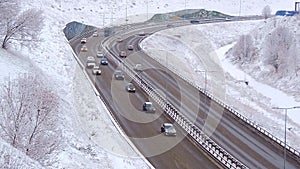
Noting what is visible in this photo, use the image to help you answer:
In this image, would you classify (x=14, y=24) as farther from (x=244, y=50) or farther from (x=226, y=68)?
(x=244, y=50)

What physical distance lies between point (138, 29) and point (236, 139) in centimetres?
7249

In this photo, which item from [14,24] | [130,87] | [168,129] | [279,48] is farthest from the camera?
[279,48]

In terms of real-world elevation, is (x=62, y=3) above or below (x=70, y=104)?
above

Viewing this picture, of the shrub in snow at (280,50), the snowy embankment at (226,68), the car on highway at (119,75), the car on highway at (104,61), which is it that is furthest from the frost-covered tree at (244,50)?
the car on highway at (119,75)

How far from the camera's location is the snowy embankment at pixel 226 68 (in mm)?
57184

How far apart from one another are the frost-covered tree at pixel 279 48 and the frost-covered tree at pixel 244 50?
3.36m

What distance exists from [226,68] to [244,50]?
770 centimetres

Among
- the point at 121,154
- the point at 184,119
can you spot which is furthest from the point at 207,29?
the point at 121,154

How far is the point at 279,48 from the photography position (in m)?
89.4

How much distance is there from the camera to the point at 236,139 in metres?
43.8

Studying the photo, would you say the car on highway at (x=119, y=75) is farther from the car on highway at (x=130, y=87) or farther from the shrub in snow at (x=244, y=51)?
the shrub in snow at (x=244, y=51)

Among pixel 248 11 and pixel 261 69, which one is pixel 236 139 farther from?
pixel 248 11

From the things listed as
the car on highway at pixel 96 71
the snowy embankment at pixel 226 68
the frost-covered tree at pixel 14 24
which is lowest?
the snowy embankment at pixel 226 68

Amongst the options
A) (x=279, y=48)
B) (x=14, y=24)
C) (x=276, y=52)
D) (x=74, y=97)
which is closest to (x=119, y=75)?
(x=74, y=97)
